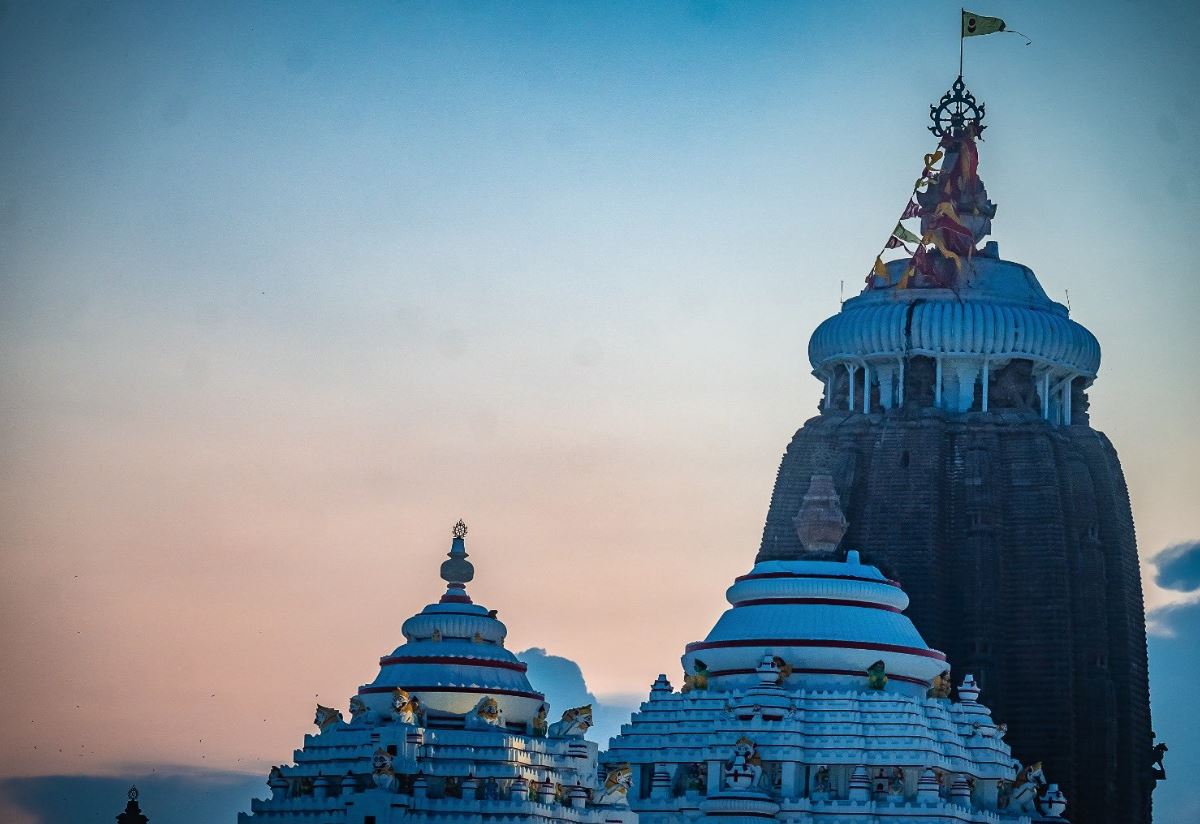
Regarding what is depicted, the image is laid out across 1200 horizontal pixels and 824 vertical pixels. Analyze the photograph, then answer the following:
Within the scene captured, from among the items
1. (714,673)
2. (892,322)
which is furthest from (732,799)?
(892,322)

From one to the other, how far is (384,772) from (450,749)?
7.76 feet

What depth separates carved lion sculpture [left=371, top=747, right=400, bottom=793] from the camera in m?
86.8

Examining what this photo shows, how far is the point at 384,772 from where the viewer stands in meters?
86.8

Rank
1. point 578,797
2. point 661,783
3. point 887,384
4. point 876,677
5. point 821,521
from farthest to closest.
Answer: point 887,384 < point 821,521 < point 876,677 < point 661,783 < point 578,797

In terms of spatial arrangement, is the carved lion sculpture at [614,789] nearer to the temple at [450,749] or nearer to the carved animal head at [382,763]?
the temple at [450,749]

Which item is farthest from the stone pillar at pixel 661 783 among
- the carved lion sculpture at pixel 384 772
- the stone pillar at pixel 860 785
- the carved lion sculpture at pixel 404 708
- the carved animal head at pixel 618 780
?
the carved lion sculpture at pixel 384 772

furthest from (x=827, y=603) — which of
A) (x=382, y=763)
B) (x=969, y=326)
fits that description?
(x=969, y=326)

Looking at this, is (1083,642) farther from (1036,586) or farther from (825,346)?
(825,346)

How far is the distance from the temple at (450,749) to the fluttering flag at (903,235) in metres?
32.0

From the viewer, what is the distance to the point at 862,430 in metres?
120

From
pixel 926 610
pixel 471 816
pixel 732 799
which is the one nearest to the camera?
pixel 471 816

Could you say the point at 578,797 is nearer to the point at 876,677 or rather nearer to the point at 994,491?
the point at 876,677

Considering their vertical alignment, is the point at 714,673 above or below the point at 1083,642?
below

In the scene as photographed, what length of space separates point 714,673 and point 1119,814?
2351 cm
